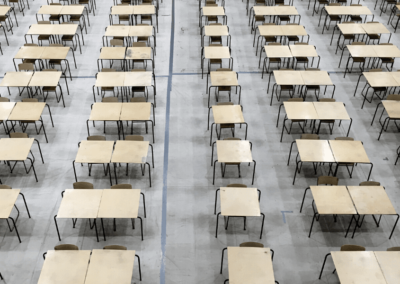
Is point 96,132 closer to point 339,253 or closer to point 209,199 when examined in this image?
point 209,199

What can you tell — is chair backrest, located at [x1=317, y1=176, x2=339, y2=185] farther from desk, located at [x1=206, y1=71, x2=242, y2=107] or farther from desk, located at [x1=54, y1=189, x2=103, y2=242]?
desk, located at [x1=54, y1=189, x2=103, y2=242]

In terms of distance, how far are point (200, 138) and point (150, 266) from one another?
4.47 m

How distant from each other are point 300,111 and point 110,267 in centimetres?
687

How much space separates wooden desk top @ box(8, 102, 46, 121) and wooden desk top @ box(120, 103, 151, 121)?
2.38m

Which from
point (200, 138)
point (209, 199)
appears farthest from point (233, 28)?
point (209, 199)

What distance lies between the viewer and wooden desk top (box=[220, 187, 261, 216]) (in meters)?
8.69

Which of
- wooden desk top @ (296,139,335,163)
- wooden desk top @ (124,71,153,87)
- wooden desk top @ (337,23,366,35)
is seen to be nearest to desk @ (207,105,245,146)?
wooden desk top @ (296,139,335,163)

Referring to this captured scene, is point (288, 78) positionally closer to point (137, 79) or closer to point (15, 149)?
point (137, 79)

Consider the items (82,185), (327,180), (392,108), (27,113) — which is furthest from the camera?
(392,108)

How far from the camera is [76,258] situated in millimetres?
7621

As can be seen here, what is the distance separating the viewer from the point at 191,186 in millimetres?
10391

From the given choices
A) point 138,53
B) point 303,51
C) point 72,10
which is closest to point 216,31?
point 138,53

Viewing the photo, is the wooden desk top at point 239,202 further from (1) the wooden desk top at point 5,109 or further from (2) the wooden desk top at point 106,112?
(1) the wooden desk top at point 5,109

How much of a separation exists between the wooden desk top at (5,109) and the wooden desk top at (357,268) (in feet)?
30.4
